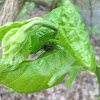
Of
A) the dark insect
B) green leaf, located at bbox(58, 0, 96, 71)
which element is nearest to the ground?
the dark insect

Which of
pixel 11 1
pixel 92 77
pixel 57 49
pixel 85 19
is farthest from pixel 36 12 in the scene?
pixel 57 49

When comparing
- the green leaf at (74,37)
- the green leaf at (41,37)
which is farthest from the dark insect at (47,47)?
the green leaf at (74,37)

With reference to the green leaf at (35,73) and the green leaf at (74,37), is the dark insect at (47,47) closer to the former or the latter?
the green leaf at (35,73)

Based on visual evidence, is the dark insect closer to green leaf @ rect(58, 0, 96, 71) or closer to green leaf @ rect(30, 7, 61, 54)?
green leaf @ rect(30, 7, 61, 54)

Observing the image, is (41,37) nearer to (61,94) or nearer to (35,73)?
(35,73)

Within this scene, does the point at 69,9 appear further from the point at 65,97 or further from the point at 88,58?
the point at 65,97
